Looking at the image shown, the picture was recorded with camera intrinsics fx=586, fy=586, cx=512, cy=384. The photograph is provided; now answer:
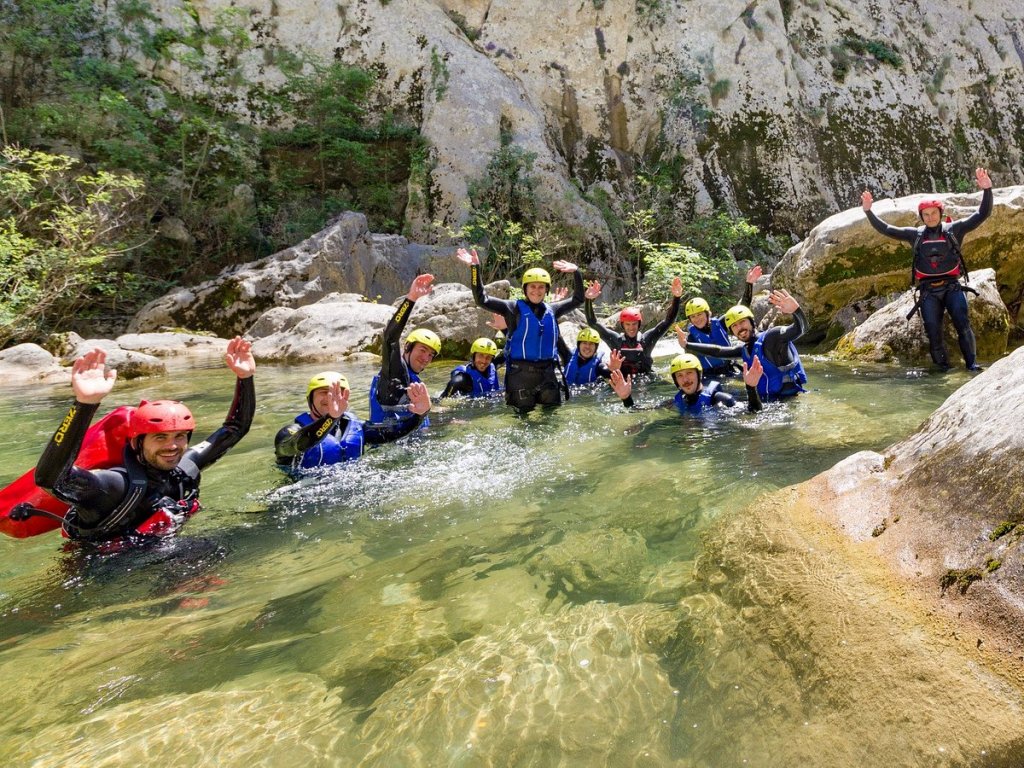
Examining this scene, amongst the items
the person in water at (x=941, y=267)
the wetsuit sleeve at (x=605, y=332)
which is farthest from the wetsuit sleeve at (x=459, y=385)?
the person in water at (x=941, y=267)

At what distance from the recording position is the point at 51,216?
16.0 meters

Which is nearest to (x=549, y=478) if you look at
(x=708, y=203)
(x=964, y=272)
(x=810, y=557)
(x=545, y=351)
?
(x=810, y=557)

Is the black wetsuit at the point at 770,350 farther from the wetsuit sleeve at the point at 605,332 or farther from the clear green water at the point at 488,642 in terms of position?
the clear green water at the point at 488,642

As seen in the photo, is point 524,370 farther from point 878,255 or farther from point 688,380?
point 878,255

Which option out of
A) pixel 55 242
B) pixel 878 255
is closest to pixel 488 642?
pixel 878 255

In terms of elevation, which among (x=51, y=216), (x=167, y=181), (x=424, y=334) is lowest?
(x=424, y=334)

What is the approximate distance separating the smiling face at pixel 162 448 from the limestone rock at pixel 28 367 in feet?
33.6

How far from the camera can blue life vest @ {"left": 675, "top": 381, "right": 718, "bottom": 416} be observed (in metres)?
6.61

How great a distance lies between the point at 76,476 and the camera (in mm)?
3061

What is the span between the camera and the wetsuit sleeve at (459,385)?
27.0 feet

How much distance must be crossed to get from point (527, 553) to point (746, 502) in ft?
4.75

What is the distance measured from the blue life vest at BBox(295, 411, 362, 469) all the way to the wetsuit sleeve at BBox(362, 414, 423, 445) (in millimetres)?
281

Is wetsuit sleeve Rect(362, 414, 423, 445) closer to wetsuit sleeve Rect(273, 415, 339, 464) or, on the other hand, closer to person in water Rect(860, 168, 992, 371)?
wetsuit sleeve Rect(273, 415, 339, 464)

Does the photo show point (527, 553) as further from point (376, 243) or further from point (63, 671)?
point (376, 243)
